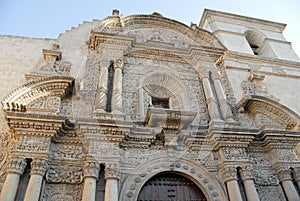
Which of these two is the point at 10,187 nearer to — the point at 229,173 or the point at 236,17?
the point at 229,173

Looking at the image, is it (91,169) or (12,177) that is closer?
(12,177)

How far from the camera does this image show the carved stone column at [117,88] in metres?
4.97

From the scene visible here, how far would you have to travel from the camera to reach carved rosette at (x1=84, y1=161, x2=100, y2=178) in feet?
13.1

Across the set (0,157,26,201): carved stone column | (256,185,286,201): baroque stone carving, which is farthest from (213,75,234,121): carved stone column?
(0,157,26,201): carved stone column

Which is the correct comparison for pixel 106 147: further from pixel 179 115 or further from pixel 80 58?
pixel 80 58

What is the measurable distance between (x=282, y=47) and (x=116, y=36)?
20.3 ft

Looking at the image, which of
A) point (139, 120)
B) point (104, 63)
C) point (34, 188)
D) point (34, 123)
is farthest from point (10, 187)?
point (104, 63)

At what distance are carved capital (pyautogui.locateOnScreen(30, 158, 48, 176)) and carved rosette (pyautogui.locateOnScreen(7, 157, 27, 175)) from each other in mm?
146

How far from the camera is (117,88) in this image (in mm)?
5297

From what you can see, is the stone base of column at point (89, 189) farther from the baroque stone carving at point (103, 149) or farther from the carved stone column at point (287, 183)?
the carved stone column at point (287, 183)

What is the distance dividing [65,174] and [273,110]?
476 centimetres

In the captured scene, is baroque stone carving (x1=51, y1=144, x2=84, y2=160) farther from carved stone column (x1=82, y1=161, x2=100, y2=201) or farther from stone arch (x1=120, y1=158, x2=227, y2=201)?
stone arch (x1=120, y1=158, x2=227, y2=201)

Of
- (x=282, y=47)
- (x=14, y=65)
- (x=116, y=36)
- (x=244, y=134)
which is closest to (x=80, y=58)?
(x=116, y=36)

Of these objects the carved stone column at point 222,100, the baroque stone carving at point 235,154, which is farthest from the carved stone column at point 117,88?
the carved stone column at point 222,100
